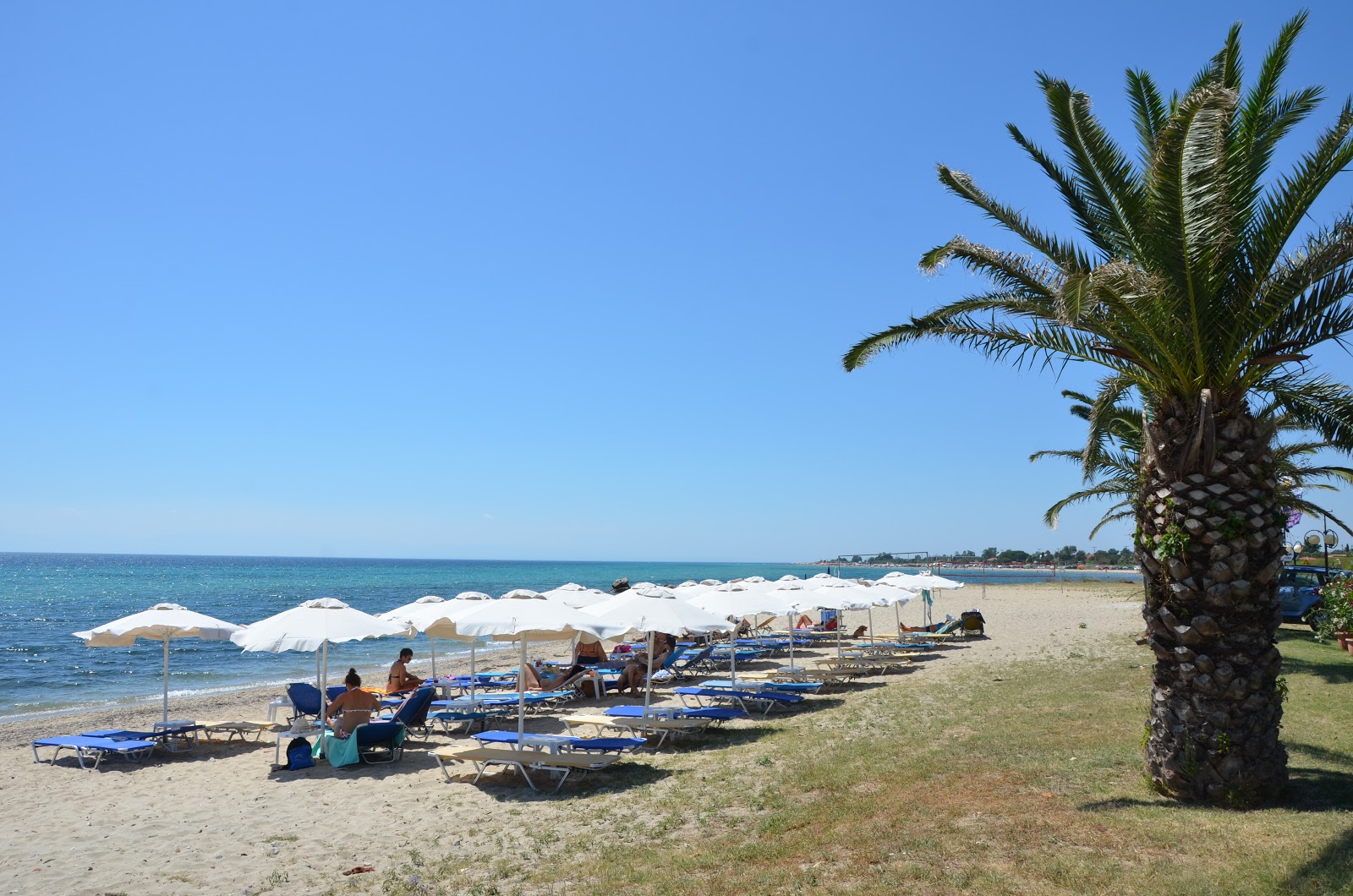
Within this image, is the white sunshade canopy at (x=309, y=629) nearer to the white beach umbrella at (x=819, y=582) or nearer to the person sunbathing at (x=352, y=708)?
the person sunbathing at (x=352, y=708)

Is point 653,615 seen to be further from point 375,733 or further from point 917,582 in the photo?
point 917,582

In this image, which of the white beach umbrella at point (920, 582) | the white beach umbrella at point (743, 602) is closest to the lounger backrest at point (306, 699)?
the white beach umbrella at point (743, 602)

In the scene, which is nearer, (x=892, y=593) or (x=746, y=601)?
(x=746, y=601)

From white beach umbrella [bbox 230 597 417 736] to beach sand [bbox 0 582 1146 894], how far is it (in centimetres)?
154

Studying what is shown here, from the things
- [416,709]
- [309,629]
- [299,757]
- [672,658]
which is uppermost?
[309,629]

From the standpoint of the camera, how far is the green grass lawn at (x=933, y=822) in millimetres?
5418

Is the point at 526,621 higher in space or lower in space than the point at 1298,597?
higher

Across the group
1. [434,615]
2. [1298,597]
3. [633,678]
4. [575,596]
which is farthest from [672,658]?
Result: [1298,597]

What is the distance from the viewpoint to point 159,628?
1245 centimetres

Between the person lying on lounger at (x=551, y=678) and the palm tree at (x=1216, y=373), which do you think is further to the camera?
the person lying on lounger at (x=551, y=678)

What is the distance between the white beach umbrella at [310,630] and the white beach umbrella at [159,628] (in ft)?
3.94

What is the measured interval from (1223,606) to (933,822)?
270cm

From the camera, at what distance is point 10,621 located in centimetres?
4297

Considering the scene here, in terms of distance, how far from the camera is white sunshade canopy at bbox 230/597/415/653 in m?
10.3
